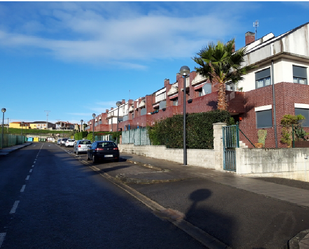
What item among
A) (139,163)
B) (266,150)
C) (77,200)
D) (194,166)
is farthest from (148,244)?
(139,163)

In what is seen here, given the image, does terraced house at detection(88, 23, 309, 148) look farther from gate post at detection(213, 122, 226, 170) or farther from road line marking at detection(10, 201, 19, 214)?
road line marking at detection(10, 201, 19, 214)

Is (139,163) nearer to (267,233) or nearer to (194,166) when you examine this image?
(194,166)

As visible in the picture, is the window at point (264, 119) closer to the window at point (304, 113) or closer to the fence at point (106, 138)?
the window at point (304, 113)

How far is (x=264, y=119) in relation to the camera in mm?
18969

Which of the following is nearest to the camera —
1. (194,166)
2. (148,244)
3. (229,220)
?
(148,244)

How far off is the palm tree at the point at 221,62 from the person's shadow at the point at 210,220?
10690 mm

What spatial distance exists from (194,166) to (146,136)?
28.7ft

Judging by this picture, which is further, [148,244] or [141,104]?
[141,104]

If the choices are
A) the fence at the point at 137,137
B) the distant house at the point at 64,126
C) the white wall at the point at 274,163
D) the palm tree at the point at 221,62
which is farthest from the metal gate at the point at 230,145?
the distant house at the point at 64,126

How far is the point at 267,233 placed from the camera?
4789 mm

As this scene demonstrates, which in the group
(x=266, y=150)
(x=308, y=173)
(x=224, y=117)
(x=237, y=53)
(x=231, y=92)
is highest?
(x=237, y=53)

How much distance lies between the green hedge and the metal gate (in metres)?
1.38

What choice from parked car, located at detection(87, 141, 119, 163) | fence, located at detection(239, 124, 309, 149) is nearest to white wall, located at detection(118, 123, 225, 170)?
fence, located at detection(239, 124, 309, 149)

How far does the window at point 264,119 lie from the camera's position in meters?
18.5
